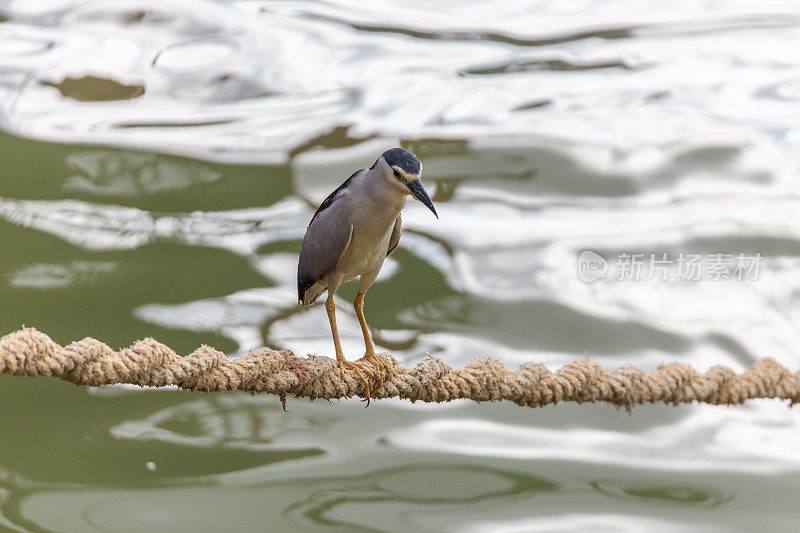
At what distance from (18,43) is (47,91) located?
204 mm

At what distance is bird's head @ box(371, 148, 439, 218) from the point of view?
872mm

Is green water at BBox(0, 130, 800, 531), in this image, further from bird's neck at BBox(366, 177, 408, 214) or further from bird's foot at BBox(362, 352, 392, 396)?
bird's neck at BBox(366, 177, 408, 214)

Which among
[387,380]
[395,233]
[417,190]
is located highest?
[417,190]

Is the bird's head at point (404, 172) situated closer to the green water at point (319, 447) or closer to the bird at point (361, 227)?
the bird at point (361, 227)

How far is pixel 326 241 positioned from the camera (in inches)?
38.4

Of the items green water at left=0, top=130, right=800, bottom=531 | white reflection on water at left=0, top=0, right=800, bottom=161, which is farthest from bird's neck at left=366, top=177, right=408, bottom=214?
white reflection on water at left=0, top=0, right=800, bottom=161

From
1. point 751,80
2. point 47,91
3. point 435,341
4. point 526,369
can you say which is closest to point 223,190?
point 47,91

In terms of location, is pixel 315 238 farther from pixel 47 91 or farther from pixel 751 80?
pixel 751 80

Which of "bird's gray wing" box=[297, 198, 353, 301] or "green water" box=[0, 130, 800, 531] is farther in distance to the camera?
"green water" box=[0, 130, 800, 531]

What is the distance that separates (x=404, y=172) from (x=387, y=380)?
306 millimetres

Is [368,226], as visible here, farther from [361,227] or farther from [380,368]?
[380,368]

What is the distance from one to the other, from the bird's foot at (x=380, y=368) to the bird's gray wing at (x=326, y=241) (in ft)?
0.46

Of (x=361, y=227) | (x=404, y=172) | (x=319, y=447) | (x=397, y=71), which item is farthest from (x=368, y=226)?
(x=397, y=71)

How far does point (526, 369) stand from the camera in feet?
3.32
